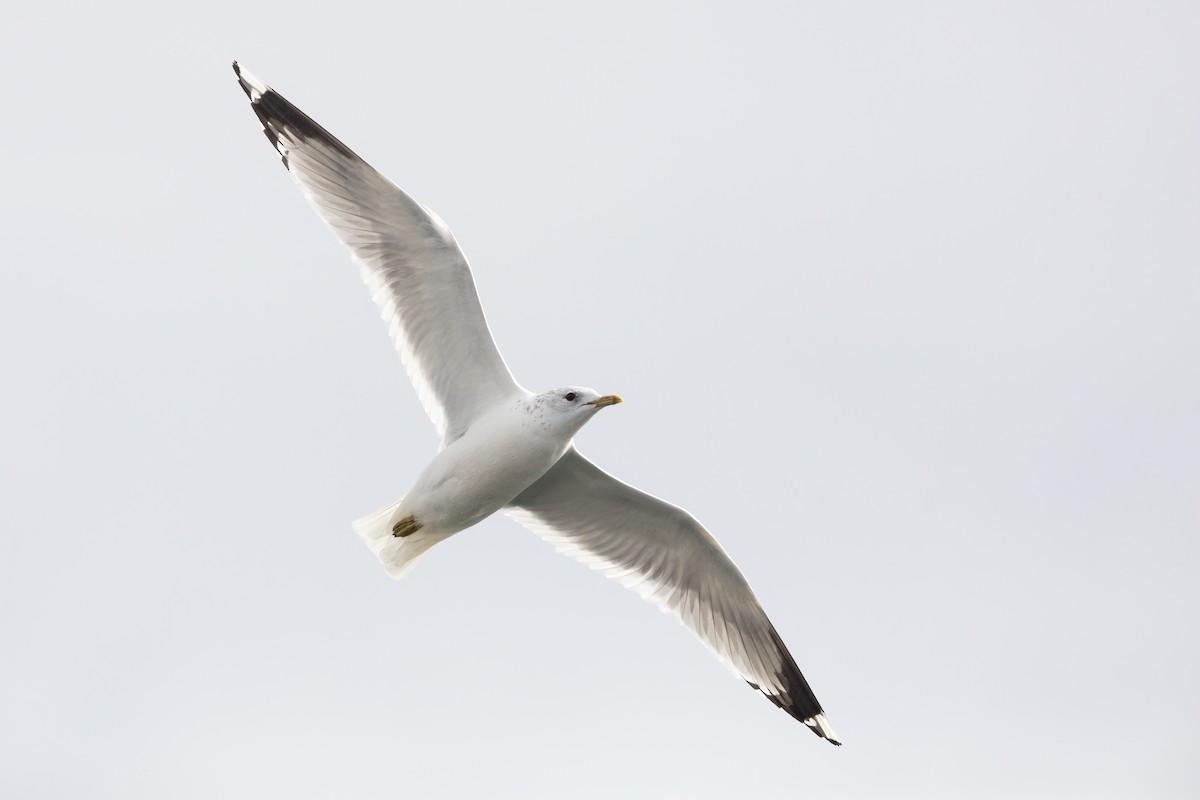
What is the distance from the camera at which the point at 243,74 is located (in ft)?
33.7

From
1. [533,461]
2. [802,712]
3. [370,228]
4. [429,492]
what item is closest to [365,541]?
[429,492]

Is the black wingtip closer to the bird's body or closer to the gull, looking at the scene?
the gull

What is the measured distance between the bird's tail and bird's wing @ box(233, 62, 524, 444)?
650 mm

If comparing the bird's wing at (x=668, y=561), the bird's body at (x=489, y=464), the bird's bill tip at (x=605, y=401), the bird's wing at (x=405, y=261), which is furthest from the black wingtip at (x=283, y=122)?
the bird's wing at (x=668, y=561)

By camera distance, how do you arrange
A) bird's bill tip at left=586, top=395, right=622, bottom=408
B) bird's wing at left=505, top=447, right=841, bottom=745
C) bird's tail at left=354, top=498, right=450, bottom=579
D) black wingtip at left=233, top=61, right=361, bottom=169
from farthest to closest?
bird's wing at left=505, top=447, right=841, bottom=745 → bird's tail at left=354, top=498, right=450, bottom=579 → black wingtip at left=233, top=61, right=361, bottom=169 → bird's bill tip at left=586, top=395, right=622, bottom=408

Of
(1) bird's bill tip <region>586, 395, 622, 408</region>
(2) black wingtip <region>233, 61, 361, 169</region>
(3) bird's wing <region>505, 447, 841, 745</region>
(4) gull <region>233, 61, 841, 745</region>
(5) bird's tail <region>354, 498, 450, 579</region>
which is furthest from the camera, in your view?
(3) bird's wing <region>505, 447, 841, 745</region>

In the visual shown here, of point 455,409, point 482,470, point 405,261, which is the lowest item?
point 482,470

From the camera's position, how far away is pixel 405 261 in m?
10.0

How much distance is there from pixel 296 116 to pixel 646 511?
3645 mm

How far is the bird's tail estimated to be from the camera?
10.2 meters

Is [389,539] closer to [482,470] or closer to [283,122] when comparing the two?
[482,470]

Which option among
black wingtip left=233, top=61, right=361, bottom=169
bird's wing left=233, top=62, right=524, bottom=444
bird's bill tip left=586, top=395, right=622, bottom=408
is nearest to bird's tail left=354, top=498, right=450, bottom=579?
bird's wing left=233, top=62, right=524, bottom=444

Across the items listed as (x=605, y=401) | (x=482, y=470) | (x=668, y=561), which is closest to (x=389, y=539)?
(x=482, y=470)

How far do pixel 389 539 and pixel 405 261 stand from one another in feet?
6.21
